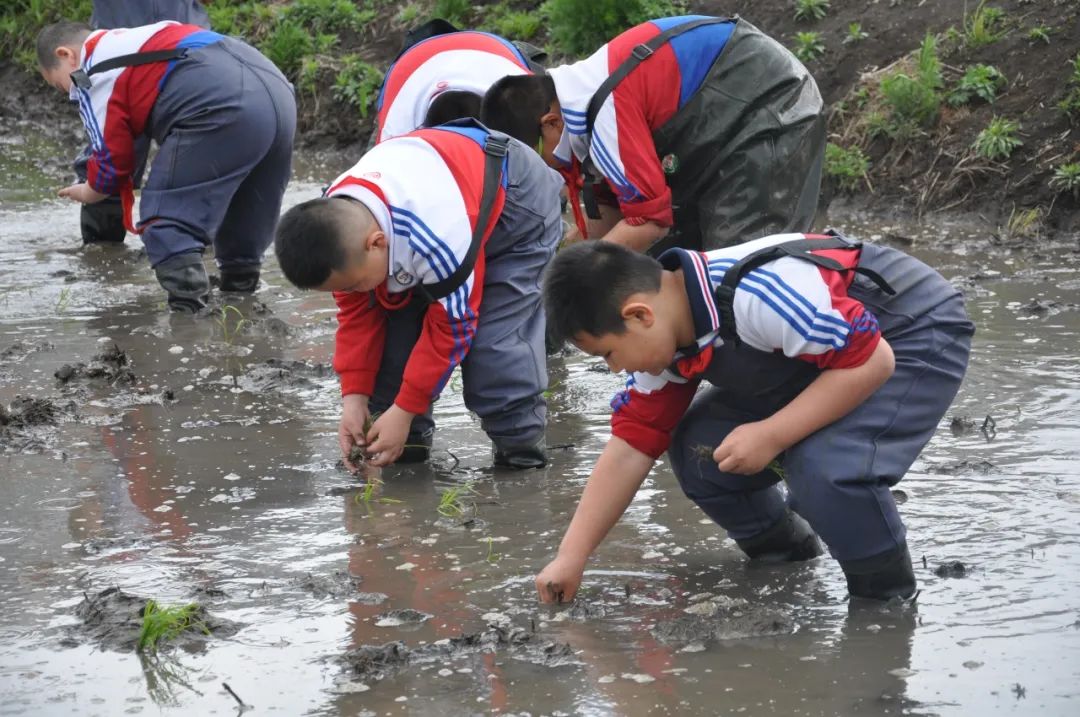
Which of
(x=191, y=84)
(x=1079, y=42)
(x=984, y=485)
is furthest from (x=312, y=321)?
(x=1079, y=42)

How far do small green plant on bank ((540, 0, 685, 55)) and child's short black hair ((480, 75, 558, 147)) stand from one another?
4008 mm

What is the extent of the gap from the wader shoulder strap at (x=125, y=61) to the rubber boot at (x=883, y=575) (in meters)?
4.41

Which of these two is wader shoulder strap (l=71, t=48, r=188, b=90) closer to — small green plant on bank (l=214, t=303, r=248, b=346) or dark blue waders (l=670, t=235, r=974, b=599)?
small green plant on bank (l=214, t=303, r=248, b=346)

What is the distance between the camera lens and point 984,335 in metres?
5.54

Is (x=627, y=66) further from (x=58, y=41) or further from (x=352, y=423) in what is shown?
(x=58, y=41)

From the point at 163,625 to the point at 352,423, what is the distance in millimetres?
1237

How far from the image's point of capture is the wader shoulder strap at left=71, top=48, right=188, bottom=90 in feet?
20.6

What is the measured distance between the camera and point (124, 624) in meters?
3.25

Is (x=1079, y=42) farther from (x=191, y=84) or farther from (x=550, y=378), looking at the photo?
(x=191, y=84)

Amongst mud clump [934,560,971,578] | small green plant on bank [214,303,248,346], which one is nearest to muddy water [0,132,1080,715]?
mud clump [934,560,971,578]

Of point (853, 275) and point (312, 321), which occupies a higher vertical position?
point (853, 275)

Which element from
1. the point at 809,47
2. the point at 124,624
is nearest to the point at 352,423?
the point at 124,624

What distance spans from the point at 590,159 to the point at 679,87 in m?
0.41

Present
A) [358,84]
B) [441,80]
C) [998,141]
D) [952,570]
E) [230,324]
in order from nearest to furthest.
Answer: [952,570], [441,80], [230,324], [998,141], [358,84]
